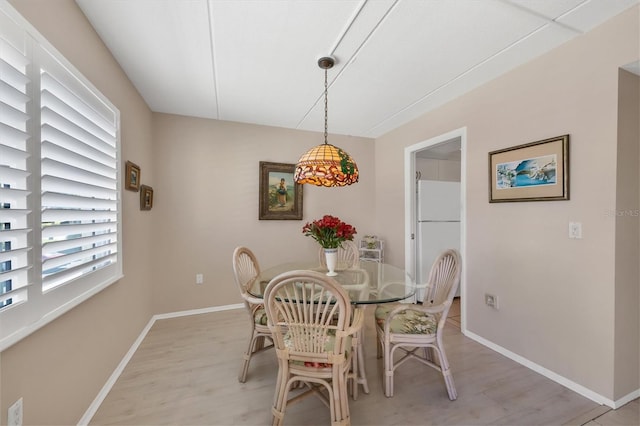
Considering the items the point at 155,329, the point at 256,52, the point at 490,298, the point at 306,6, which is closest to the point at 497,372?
the point at 490,298

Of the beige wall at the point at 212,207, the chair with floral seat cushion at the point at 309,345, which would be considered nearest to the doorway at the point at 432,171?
the beige wall at the point at 212,207

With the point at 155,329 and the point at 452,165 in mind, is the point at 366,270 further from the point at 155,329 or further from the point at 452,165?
the point at 452,165

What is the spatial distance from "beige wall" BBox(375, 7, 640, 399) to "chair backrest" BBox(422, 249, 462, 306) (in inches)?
32.5

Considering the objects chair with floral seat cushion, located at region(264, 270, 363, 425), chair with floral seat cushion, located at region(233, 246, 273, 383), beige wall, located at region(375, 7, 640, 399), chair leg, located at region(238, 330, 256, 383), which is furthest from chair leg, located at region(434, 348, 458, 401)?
chair leg, located at region(238, 330, 256, 383)

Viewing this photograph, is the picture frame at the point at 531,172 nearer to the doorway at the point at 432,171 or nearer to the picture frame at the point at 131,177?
the doorway at the point at 432,171

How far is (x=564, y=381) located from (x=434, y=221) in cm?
223

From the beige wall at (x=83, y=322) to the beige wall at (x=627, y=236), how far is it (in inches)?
127

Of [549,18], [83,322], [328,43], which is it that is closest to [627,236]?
[549,18]

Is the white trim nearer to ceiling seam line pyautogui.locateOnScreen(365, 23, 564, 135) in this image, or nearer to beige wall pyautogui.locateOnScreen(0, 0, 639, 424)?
beige wall pyautogui.locateOnScreen(0, 0, 639, 424)

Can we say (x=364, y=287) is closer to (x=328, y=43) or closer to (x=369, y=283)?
(x=369, y=283)

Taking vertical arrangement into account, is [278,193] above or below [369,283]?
above

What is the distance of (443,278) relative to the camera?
197 centimetres

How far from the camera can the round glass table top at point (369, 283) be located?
5.81ft

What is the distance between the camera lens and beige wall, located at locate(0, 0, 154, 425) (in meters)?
1.17
